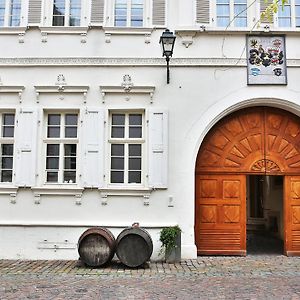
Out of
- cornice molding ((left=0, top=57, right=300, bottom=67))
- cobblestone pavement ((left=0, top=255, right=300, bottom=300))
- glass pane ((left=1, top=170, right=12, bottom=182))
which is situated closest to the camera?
cobblestone pavement ((left=0, top=255, right=300, bottom=300))

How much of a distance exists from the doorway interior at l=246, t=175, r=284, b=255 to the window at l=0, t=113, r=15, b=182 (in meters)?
6.60

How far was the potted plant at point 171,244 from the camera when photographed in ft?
33.7

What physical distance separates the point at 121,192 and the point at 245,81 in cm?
412

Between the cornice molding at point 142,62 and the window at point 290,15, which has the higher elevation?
the window at point 290,15

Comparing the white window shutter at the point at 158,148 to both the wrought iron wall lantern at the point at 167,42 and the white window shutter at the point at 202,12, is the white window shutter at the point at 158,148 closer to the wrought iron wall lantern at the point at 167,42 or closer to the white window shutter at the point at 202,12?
the wrought iron wall lantern at the point at 167,42

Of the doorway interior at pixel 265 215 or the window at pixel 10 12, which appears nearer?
the window at pixel 10 12

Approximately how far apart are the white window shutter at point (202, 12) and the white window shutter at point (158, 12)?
85 centimetres

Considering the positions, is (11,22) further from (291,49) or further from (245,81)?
(291,49)

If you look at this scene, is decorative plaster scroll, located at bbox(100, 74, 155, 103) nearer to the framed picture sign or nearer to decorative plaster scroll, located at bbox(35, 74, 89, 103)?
decorative plaster scroll, located at bbox(35, 74, 89, 103)

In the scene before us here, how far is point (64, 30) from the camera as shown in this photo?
37.0 feet

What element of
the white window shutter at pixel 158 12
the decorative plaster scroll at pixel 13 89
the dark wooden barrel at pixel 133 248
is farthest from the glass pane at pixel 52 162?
the white window shutter at pixel 158 12

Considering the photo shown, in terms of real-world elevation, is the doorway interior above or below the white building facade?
below

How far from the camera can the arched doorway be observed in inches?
441

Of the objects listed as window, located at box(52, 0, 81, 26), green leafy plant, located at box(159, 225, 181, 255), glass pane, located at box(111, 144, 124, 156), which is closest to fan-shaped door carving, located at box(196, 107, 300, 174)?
green leafy plant, located at box(159, 225, 181, 255)
